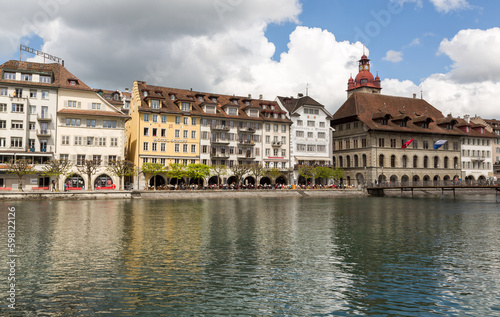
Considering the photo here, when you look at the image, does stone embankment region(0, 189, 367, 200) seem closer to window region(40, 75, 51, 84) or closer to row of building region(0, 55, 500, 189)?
row of building region(0, 55, 500, 189)

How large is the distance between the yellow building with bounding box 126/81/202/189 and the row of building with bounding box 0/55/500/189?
0.63ft

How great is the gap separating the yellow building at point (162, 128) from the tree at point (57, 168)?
485 inches

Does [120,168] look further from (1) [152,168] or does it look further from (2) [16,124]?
(2) [16,124]

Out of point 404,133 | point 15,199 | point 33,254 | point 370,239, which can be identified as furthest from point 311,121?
point 33,254

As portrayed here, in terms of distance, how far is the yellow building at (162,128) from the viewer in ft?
276

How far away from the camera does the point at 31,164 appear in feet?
240

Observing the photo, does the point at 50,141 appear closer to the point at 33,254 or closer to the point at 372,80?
the point at 33,254

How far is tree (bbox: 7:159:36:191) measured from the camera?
67625 millimetres

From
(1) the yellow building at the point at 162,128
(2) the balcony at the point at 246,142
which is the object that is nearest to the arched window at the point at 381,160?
(2) the balcony at the point at 246,142

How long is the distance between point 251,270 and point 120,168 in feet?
200

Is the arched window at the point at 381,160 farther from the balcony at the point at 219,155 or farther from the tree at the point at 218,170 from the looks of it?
the tree at the point at 218,170

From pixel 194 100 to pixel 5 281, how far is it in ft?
249

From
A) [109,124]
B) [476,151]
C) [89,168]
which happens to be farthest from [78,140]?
[476,151]

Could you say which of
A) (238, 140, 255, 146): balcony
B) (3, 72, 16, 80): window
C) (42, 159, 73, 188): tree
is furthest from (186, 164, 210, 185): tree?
(3, 72, 16, 80): window
